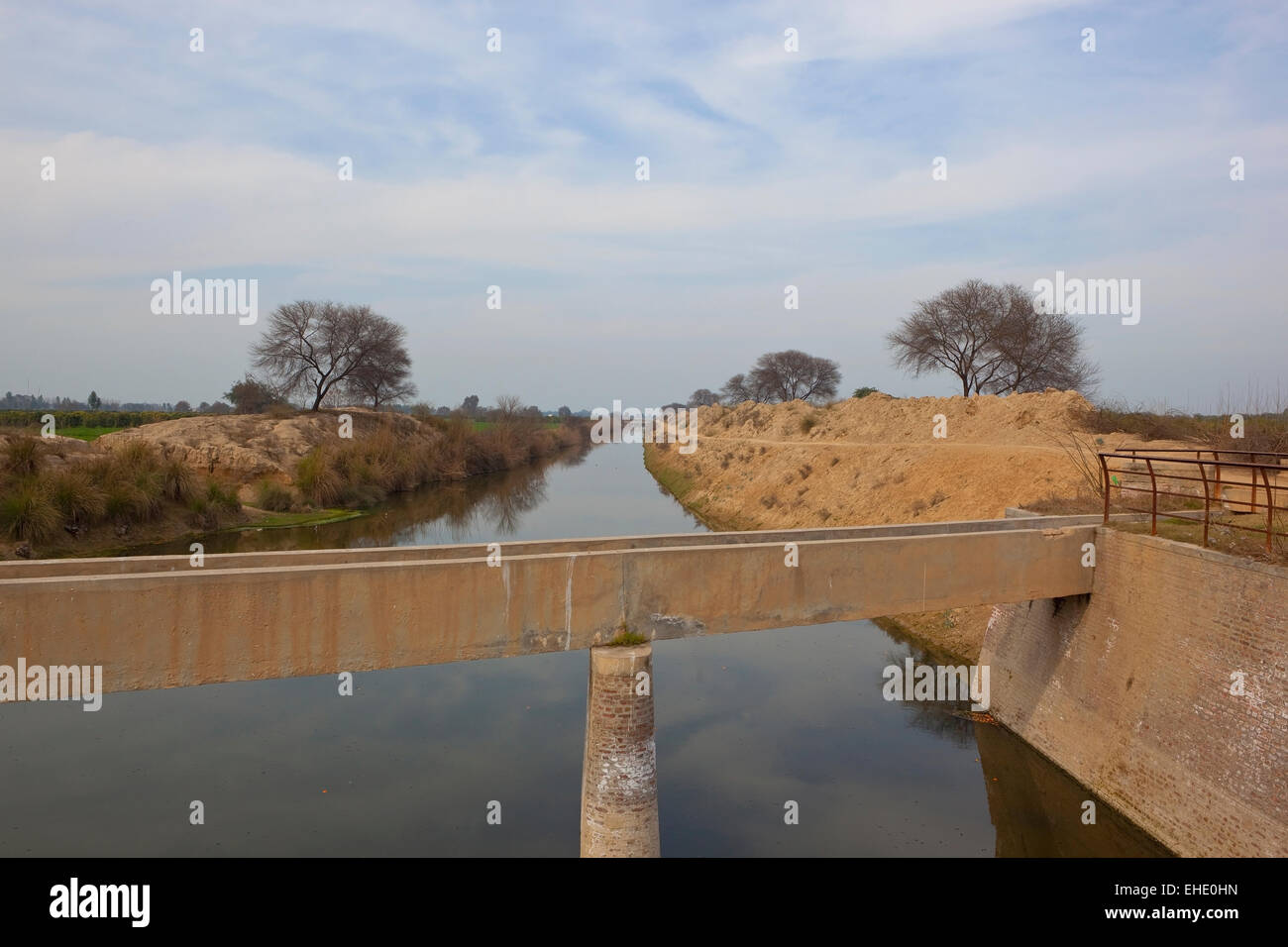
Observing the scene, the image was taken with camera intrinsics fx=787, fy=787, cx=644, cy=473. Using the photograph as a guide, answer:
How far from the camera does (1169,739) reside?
31.6 ft

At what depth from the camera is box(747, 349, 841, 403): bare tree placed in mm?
92312

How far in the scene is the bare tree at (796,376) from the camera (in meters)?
92.3

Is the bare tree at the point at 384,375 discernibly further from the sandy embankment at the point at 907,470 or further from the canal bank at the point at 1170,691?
the canal bank at the point at 1170,691

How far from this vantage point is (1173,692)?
9.68m

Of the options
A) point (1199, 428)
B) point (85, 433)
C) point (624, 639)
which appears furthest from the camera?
point (85, 433)

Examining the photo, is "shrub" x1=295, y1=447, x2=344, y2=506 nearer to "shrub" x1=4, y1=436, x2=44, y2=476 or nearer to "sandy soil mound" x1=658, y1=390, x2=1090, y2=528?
"shrub" x1=4, y1=436, x2=44, y2=476

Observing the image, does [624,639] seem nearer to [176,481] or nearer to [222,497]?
[176,481]

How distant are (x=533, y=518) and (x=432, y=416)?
28.4 meters

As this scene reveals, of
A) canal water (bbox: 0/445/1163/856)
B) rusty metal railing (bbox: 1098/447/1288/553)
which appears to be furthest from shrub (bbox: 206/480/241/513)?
rusty metal railing (bbox: 1098/447/1288/553)

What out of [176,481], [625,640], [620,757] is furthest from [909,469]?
[176,481]

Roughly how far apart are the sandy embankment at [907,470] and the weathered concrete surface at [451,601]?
7342 millimetres

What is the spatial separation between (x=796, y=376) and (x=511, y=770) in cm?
8569

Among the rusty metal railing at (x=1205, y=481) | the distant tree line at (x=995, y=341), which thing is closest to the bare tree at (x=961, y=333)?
the distant tree line at (x=995, y=341)
